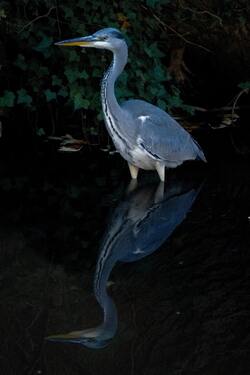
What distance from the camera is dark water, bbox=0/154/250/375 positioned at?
414 cm

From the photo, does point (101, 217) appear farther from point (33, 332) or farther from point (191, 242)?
point (33, 332)

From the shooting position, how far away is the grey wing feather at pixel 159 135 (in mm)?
6738

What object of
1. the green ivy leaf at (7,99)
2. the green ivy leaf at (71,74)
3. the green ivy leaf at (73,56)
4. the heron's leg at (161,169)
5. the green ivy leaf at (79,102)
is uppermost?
the green ivy leaf at (73,56)

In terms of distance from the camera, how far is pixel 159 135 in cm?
684

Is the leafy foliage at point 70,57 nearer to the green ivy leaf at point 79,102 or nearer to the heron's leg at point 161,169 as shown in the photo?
the green ivy leaf at point 79,102

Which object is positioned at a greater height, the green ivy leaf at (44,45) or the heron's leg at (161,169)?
the green ivy leaf at (44,45)

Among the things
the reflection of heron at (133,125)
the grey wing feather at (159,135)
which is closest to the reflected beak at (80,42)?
the reflection of heron at (133,125)

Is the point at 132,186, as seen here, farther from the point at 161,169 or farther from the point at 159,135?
the point at 159,135

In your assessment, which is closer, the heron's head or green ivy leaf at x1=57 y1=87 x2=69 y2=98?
the heron's head

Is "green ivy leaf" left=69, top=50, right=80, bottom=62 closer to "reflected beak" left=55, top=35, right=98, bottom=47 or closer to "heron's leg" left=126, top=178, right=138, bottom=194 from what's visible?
"reflected beak" left=55, top=35, right=98, bottom=47

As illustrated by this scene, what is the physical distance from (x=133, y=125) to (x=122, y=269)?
1.81 metres

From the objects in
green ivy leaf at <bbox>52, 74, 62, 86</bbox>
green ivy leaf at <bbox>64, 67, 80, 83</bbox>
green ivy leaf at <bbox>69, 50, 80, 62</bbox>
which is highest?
green ivy leaf at <bbox>69, 50, 80, 62</bbox>

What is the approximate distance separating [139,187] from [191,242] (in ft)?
4.30

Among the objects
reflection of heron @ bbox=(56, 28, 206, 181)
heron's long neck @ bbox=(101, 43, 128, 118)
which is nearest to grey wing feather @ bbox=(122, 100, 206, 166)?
reflection of heron @ bbox=(56, 28, 206, 181)
